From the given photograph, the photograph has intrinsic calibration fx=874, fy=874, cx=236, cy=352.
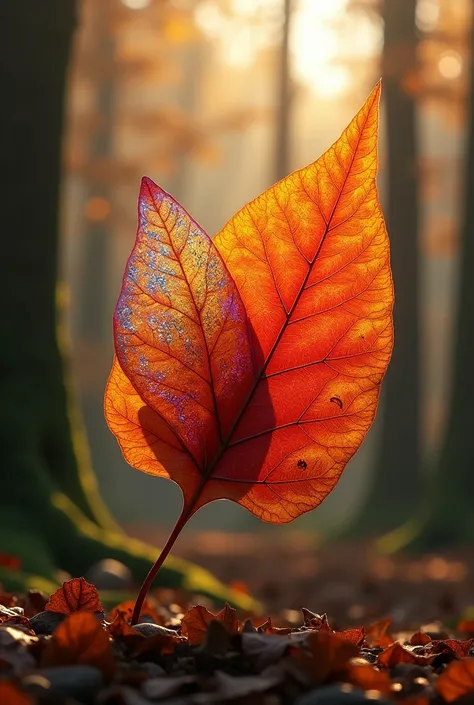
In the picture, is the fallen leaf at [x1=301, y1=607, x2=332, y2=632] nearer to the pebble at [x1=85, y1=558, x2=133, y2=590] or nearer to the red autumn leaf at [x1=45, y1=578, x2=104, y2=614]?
the red autumn leaf at [x1=45, y1=578, x2=104, y2=614]

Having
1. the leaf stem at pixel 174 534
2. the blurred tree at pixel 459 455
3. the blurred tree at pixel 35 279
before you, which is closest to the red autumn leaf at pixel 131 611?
the leaf stem at pixel 174 534

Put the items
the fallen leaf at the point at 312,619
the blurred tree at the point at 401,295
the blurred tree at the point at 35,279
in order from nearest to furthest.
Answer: the fallen leaf at the point at 312,619, the blurred tree at the point at 35,279, the blurred tree at the point at 401,295

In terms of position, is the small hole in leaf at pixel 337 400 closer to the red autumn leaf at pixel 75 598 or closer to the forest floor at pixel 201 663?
the forest floor at pixel 201 663

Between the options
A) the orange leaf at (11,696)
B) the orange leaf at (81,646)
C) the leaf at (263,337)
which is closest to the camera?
the orange leaf at (11,696)

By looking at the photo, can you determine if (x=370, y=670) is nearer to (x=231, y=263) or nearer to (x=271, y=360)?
(x=271, y=360)

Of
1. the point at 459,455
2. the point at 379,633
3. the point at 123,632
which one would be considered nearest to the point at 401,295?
the point at 459,455

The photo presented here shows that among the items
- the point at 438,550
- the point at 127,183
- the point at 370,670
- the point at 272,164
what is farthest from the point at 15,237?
the point at 272,164
